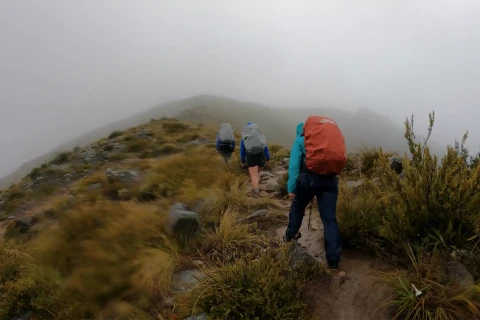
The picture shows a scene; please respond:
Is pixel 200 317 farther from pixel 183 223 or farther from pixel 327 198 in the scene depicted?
pixel 327 198

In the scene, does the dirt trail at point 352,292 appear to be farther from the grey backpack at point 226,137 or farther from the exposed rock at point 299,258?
the grey backpack at point 226,137

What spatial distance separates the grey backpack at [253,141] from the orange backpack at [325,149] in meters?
3.85

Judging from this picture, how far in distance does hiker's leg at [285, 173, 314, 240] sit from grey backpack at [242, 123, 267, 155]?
355 cm

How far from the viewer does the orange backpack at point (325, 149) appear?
372 centimetres

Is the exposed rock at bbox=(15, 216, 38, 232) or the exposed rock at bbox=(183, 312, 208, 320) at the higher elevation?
the exposed rock at bbox=(183, 312, 208, 320)

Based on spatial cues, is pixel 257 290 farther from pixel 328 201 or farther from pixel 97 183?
pixel 97 183

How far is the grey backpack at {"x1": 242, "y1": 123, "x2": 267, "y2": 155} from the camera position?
25.5ft

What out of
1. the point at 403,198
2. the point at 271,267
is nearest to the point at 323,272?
the point at 271,267

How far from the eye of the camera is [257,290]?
2928mm

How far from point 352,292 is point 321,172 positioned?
1.41 m

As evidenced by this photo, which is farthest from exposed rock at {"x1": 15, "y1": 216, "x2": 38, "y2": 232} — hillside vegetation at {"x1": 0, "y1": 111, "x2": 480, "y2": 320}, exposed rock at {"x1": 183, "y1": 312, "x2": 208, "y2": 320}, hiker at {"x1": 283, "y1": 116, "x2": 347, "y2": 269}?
hiker at {"x1": 283, "y1": 116, "x2": 347, "y2": 269}

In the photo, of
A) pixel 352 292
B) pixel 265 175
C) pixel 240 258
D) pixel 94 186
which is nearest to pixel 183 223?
pixel 240 258

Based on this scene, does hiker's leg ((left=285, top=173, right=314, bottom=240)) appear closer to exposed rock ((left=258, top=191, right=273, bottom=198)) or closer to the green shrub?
exposed rock ((left=258, top=191, right=273, bottom=198))

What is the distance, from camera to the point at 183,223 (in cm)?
444
